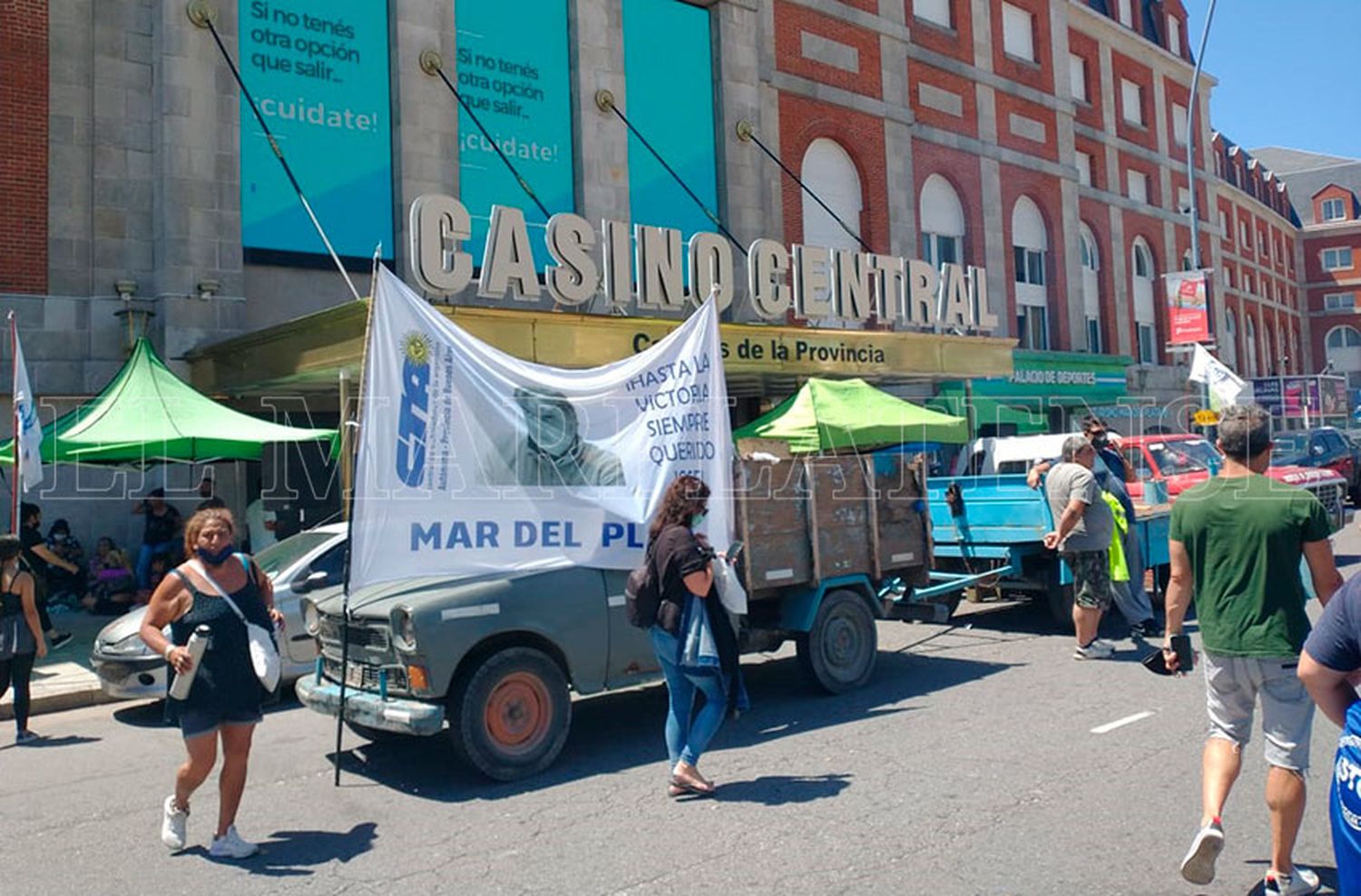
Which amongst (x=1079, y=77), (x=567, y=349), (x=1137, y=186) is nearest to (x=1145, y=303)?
(x=1137, y=186)

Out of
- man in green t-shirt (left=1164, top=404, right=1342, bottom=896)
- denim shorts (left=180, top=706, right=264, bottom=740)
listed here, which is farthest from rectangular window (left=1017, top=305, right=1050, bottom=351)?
denim shorts (left=180, top=706, right=264, bottom=740)

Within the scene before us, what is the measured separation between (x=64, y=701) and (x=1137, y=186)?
34.0 metres

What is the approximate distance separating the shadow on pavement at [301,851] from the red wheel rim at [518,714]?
931 mm

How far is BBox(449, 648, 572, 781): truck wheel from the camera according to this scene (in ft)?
20.9

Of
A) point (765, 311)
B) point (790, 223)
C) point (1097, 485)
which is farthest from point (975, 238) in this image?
point (1097, 485)

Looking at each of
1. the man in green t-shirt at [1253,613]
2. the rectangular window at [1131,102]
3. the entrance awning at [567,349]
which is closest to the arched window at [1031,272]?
the rectangular window at [1131,102]

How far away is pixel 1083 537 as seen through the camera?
962cm

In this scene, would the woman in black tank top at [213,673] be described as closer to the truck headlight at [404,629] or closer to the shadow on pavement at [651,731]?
the truck headlight at [404,629]

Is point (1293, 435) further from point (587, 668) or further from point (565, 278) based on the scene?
point (587, 668)

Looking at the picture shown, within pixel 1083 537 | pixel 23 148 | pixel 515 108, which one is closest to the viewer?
pixel 1083 537

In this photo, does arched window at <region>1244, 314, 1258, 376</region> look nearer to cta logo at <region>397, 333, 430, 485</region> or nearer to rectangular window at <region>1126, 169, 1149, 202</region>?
rectangular window at <region>1126, 169, 1149, 202</region>

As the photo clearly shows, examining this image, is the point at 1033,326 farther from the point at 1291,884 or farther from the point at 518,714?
the point at 1291,884

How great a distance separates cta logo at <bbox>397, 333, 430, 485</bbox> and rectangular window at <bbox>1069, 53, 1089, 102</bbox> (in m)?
30.2

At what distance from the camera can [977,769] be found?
6.25 metres
